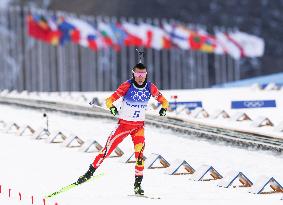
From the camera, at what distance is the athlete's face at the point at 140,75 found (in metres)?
14.9

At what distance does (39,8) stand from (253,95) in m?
110

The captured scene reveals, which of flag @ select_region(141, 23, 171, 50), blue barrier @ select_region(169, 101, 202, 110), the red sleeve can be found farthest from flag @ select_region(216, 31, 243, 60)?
the red sleeve

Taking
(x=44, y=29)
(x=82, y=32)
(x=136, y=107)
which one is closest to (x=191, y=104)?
(x=136, y=107)

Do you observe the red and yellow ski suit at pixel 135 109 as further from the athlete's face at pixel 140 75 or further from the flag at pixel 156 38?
the flag at pixel 156 38

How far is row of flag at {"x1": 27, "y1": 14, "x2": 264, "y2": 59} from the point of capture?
6831 cm

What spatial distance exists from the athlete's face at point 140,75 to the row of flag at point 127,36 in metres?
52.4

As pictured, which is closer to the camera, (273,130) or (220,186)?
(220,186)

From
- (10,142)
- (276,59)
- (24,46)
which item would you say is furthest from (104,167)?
(24,46)

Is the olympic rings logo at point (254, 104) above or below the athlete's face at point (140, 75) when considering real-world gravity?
below

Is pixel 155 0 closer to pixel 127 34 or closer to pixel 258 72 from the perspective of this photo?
pixel 258 72

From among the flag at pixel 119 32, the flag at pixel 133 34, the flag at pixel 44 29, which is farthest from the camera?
the flag at pixel 119 32

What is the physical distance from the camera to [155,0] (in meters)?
126

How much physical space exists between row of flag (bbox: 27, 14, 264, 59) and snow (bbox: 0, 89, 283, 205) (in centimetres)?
3908

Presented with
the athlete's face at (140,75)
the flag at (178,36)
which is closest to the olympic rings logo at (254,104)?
the athlete's face at (140,75)
